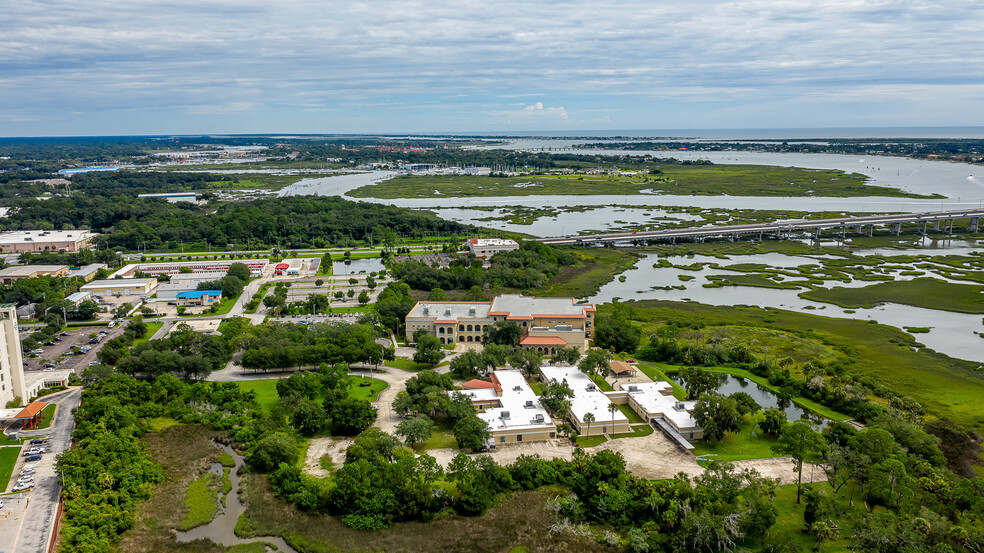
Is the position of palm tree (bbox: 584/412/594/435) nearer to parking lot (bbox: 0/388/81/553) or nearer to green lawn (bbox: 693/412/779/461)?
green lawn (bbox: 693/412/779/461)

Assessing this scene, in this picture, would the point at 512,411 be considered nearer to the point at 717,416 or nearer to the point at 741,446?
the point at 717,416

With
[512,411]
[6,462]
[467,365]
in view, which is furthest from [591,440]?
[6,462]

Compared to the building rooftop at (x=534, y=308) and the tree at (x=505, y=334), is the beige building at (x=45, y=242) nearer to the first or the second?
the building rooftop at (x=534, y=308)

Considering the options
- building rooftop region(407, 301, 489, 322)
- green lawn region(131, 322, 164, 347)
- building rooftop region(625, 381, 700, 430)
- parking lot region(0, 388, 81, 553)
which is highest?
building rooftop region(407, 301, 489, 322)

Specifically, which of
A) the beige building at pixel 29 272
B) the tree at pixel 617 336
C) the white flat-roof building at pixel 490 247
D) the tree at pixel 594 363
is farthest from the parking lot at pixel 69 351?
the white flat-roof building at pixel 490 247

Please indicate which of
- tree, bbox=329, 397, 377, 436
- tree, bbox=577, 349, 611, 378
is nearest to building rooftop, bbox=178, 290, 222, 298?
tree, bbox=329, 397, 377, 436

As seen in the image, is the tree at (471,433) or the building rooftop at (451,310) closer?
the tree at (471,433)
